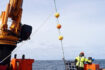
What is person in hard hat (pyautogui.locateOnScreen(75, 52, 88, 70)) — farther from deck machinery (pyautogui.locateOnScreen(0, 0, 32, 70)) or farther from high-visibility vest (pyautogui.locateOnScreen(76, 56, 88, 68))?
deck machinery (pyautogui.locateOnScreen(0, 0, 32, 70))

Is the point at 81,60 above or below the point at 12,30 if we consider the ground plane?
below

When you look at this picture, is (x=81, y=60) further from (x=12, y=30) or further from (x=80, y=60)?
(x=12, y=30)

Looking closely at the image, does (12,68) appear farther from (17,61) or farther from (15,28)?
(15,28)

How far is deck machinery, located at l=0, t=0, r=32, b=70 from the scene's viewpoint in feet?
31.0

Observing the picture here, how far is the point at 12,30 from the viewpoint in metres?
9.82

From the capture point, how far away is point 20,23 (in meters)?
10.3

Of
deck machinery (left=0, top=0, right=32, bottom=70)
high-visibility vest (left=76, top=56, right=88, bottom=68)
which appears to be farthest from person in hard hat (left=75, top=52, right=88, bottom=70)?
deck machinery (left=0, top=0, right=32, bottom=70)

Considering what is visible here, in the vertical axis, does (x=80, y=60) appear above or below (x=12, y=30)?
below

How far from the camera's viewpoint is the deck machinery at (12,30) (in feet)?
31.0

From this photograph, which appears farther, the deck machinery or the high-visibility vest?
the high-visibility vest

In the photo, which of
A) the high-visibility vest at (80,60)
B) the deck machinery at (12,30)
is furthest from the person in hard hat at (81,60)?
the deck machinery at (12,30)

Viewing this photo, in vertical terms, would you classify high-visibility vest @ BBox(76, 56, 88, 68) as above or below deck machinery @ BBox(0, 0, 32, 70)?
below

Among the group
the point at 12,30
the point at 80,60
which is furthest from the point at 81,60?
the point at 12,30

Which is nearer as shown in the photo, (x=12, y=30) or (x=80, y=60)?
(x=12, y=30)
